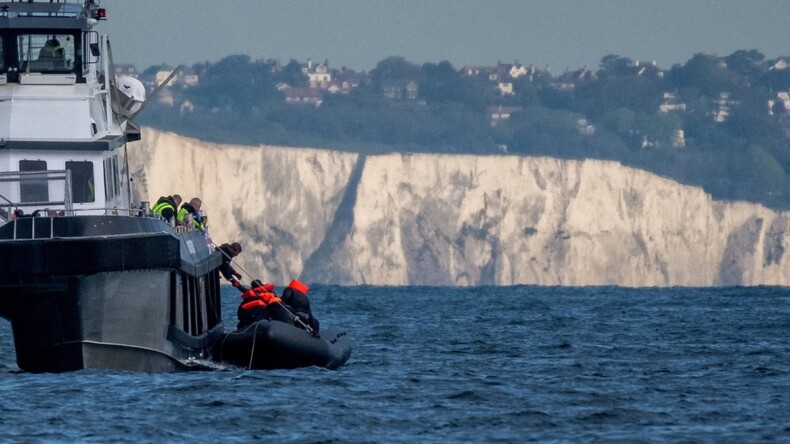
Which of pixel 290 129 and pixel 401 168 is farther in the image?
pixel 290 129

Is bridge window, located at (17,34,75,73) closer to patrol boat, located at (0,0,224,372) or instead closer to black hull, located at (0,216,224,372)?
patrol boat, located at (0,0,224,372)

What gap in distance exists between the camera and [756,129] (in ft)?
652

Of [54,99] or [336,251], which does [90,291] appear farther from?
[336,251]

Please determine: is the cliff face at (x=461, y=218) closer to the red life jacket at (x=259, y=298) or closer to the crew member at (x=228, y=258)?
the crew member at (x=228, y=258)

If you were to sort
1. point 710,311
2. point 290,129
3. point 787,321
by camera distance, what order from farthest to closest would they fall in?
point 290,129
point 710,311
point 787,321

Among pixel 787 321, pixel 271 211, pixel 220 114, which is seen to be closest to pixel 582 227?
pixel 271 211

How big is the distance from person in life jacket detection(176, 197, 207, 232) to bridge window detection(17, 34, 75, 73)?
4.07 m

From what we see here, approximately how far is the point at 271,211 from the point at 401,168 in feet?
34.0

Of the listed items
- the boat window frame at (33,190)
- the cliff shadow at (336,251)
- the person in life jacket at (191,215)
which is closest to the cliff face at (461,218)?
the cliff shadow at (336,251)

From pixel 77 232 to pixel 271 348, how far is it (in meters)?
4.77

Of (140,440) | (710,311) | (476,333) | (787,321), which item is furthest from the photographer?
(710,311)

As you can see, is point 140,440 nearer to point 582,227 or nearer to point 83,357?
point 83,357

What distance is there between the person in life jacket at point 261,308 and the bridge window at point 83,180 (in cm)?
316

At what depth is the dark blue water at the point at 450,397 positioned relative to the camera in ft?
81.3
